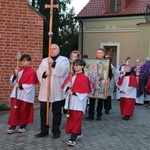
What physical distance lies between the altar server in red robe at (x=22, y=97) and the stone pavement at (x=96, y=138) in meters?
0.23

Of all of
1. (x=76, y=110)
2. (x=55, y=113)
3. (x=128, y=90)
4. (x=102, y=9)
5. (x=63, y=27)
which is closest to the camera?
(x=76, y=110)

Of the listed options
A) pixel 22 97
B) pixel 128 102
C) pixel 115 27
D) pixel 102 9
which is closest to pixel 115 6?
pixel 102 9

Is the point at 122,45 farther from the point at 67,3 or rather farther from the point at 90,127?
the point at 90,127

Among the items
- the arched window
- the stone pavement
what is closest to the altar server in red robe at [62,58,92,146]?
the stone pavement

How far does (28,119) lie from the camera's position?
24.2ft

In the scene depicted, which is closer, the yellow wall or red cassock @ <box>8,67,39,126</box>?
red cassock @ <box>8,67,39,126</box>

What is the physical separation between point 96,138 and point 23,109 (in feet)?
5.27

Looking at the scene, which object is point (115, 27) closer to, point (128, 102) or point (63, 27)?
point (63, 27)

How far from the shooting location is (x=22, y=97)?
7.24 metres

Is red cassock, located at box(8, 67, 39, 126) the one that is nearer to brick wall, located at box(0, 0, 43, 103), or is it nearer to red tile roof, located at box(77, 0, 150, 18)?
brick wall, located at box(0, 0, 43, 103)

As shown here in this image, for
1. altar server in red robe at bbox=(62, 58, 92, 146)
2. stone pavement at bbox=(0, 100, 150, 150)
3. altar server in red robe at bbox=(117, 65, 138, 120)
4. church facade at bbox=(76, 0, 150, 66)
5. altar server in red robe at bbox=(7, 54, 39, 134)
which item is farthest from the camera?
church facade at bbox=(76, 0, 150, 66)

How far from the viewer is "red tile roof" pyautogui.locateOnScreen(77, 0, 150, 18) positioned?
69.1ft

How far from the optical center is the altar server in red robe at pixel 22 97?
7.20m

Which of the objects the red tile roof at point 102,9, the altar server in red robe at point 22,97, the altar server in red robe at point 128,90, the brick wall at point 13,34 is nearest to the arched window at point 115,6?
the red tile roof at point 102,9
